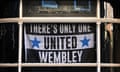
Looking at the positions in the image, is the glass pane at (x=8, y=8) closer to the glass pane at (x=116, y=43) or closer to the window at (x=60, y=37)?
the window at (x=60, y=37)

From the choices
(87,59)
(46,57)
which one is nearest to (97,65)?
(87,59)

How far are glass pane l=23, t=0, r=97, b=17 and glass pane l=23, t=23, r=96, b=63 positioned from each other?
205mm

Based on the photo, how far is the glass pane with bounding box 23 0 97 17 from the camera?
9602 mm

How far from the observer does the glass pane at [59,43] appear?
9531mm

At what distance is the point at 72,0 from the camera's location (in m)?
9.65

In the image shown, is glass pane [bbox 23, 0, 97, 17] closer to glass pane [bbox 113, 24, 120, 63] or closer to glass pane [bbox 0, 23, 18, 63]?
glass pane [bbox 0, 23, 18, 63]

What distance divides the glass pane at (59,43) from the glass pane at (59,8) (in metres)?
0.21

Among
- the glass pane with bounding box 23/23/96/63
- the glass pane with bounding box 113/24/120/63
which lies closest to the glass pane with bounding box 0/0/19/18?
the glass pane with bounding box 23/23/96/63

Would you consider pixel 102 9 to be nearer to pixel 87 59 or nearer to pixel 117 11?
pixel 117 11

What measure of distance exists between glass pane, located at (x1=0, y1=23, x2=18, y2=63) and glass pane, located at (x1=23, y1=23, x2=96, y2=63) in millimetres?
201

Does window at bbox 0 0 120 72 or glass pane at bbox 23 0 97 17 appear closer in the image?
window at bbox 0 0 120 72

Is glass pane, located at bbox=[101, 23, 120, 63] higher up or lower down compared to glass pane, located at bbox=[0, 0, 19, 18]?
lower down

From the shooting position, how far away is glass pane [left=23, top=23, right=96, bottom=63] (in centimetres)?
953

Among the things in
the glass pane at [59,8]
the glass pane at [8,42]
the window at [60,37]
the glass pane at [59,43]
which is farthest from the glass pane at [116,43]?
the glass pane at [8,42]
